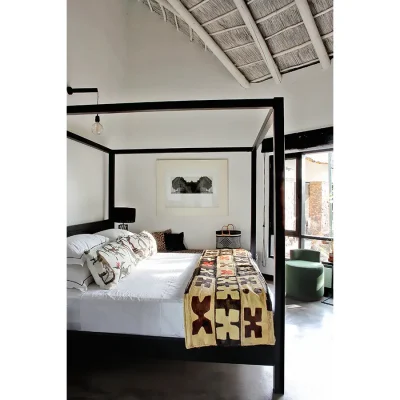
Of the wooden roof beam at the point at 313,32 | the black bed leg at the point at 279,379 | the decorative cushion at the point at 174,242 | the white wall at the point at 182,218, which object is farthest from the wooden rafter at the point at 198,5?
the black bed leg at the point at 279,379

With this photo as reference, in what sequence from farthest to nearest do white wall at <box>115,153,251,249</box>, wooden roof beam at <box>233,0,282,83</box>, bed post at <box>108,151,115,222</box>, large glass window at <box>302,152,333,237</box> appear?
1. white wall at <box>115,153,251,249</box>
2. large glass window at <box>302,152,333,237</box>
3. bed post at <box>108,151,115,222</box>
4. wooden roof beam at <box>233,0,282,83</box>

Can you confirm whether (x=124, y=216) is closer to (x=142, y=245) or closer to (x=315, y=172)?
(x=142, y=245)

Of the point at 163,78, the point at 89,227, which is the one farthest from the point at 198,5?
the point at 89,227

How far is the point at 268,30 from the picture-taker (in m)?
3.80

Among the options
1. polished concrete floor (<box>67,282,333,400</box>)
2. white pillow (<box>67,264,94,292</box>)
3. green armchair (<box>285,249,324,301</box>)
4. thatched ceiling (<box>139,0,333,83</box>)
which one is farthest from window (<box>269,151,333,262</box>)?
white pillow (<box>67,264,94,292</box>)

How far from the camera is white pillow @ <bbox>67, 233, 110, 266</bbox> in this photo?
8.25 ft

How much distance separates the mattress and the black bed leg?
2.20ft

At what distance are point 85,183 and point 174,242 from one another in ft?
5.97

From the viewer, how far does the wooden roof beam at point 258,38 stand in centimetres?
343

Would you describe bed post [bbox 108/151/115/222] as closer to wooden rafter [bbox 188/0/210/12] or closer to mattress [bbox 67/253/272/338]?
wooden rafter [bbox 188/0/210/12]
